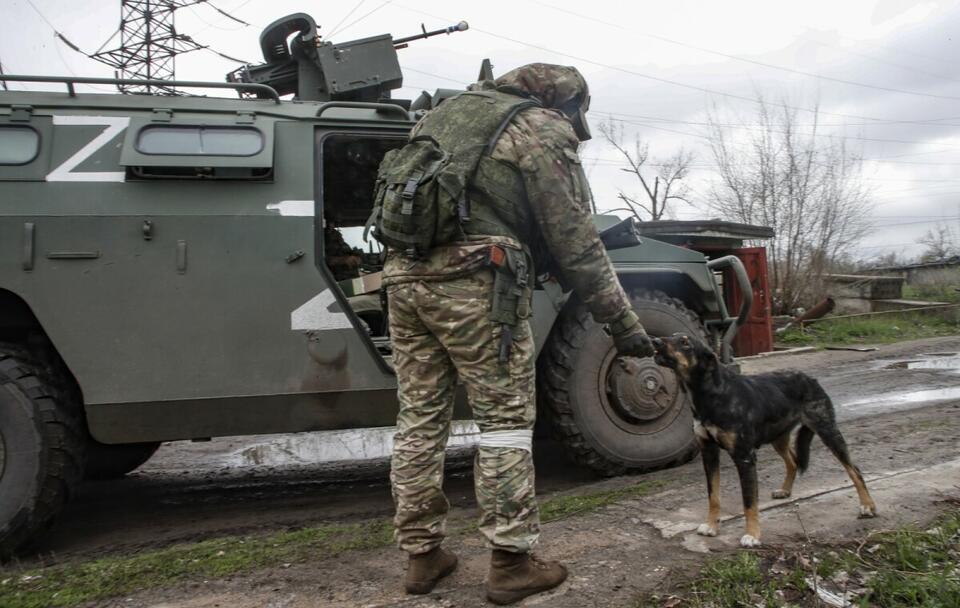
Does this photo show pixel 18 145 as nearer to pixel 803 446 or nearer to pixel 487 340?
pixel 487 340

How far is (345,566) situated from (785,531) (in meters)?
1.80

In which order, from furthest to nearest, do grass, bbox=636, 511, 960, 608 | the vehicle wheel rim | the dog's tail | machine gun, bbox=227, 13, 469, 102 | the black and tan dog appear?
machine gun, bbox=227, 13, 469, 102, the vehicle wheel rim, the dog's tail, the black and tan dog, grass, bbox=636, 511, 960, 608

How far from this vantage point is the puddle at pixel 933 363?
8771 mm

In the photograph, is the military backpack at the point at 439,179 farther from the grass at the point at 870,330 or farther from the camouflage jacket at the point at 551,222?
the grass at the point at 870,330

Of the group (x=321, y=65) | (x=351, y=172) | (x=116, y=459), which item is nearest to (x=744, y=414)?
(x=351, y=172)

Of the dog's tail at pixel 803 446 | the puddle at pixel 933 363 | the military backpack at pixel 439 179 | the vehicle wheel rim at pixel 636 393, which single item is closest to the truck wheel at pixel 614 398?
the vehicle wheel rim at pixel 636 393

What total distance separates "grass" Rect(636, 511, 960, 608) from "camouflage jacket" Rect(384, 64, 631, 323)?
980mm

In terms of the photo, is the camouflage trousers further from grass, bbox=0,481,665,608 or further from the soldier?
grass, bbox=0,481,665,608

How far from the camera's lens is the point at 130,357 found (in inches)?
137

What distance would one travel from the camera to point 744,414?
3.26 meters

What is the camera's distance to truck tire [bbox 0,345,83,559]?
3264 mm

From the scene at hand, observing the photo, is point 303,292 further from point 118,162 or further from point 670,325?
point 670,325

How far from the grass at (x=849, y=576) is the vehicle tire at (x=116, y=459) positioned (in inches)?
143

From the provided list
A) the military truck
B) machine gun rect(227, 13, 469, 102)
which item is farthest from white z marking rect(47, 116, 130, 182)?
machine gun rect(227, 13, 469, 102)
